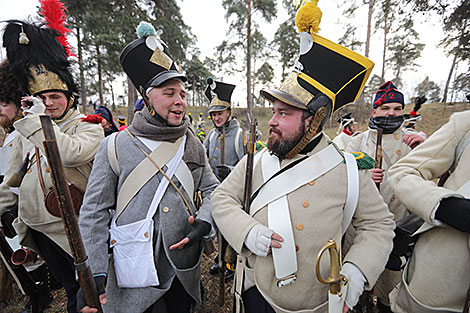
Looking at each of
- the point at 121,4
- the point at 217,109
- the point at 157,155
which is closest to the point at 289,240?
the point at 157,155

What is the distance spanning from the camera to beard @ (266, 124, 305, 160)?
166 centimetres

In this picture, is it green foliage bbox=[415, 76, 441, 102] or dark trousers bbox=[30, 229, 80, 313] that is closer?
dark trousers bbox=[30, 229, 80, 313]

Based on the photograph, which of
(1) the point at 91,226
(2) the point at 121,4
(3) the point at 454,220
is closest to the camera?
(3) the point at 454,220

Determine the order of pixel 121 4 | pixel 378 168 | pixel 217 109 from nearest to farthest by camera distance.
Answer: pixel 378 168, pixel 217 109, pixel 121 4

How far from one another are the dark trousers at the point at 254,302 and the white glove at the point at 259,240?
0.44 metres

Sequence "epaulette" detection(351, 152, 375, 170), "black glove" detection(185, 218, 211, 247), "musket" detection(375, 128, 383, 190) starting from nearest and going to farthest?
"epaulette" detection(351, 152, 375, 170) → "black glove" detection(185, 218, 211, 247) → "musket" detection(375, 128, 383, 190)

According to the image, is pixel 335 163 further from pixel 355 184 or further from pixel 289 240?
pixel 289 240

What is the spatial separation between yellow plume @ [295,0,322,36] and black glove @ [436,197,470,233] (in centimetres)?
147

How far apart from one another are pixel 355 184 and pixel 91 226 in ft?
6.43

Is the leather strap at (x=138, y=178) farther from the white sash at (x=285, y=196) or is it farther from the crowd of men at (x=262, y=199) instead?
the white sash at (x=285, y=196)

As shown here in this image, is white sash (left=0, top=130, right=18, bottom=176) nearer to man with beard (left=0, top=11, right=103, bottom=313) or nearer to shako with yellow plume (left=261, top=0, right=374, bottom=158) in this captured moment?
man with beard (left=0, top=11, right=103, bottom=313)

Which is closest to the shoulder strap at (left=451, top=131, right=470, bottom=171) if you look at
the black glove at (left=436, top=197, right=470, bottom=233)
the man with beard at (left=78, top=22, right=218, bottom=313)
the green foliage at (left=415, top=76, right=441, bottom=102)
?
the black glove at (left=436, top=197, right=470, bottom=233)

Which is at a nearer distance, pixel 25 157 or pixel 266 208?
pixel 266 208

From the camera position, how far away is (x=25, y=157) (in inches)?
84.9
